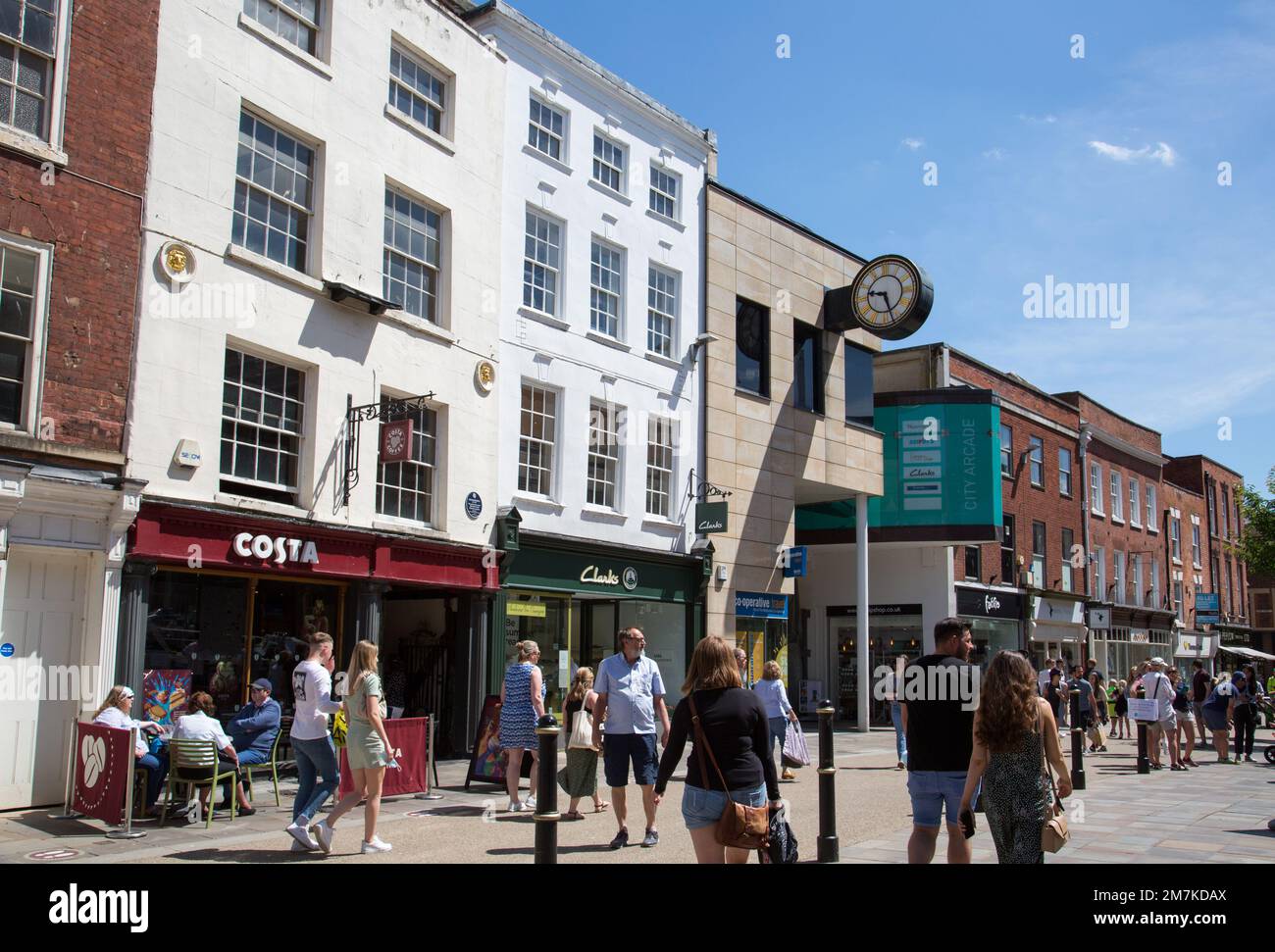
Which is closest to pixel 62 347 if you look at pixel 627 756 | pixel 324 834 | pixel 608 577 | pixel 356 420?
pixel 356 420

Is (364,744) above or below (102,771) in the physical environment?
above

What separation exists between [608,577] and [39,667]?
10.3 metres

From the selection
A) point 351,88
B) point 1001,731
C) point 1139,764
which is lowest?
point 1139,764

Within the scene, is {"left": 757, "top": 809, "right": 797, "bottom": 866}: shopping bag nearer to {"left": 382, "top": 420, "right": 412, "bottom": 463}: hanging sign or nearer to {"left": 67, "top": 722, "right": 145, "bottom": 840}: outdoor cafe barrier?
{"left": 67, "top": 722, "right": 145, "bottom": 840}: outdoor cafe barrier

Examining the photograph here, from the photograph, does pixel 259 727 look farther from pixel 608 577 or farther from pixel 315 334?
pixel 608 577

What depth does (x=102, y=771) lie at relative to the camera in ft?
35.0

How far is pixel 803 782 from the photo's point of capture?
592 inches

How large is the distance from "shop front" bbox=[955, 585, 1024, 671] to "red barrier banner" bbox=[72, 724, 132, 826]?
999 inches

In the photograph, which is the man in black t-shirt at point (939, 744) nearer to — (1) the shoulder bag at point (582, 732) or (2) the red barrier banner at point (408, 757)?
(1) the shoulder bag at point (582, 732)

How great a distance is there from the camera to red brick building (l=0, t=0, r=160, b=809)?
11445 millimetres
